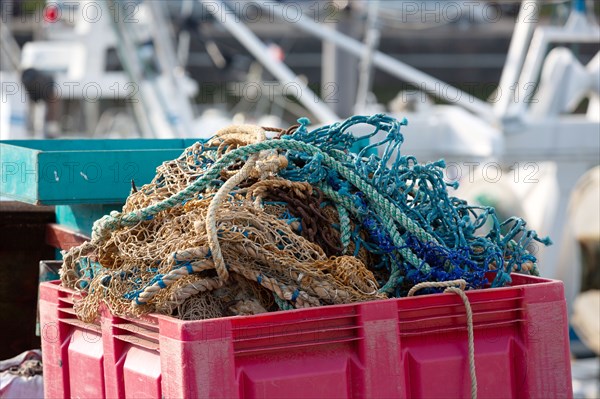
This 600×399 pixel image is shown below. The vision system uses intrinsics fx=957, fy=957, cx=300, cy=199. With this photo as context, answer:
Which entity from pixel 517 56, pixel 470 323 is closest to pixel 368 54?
pixel 517 56

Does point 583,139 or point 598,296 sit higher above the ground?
point 583,139

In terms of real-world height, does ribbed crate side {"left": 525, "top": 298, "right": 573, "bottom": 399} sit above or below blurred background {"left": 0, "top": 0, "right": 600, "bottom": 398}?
below

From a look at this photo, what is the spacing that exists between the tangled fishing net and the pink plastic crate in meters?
0.10

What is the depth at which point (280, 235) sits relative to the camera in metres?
2.50

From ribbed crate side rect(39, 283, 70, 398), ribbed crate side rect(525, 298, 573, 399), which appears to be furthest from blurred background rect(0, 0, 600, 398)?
ribbed crate side rect(525, 298, 573, 399)

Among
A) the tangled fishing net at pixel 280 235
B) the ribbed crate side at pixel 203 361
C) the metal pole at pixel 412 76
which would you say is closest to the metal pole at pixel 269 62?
the metal pole at pixel 412 76

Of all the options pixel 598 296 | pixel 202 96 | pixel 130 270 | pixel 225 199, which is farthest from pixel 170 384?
pixel 202 96

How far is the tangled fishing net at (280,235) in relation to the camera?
94.0 inches

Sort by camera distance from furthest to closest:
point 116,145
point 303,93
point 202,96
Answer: point 202,96 → point 303,93 → point 116,145

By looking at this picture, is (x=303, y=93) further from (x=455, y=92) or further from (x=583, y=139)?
(x=583, y=139)

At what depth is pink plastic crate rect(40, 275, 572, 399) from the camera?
2.20 metres

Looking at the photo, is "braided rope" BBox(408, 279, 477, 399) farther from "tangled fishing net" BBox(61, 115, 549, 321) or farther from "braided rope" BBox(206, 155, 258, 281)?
"braided rope" BBox(206, 155, 258, 281)

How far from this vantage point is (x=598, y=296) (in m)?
7.10

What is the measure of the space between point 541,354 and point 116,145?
2.06 meters
